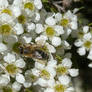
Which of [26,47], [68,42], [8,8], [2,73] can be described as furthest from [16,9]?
[68,42]

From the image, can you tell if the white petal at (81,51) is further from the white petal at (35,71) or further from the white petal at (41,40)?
the white petal at (35,71)

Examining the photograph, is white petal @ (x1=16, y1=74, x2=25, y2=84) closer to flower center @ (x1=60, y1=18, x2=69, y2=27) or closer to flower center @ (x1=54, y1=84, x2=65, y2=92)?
flower center @ (x1=54, y1=84, x2=65, y2=92)

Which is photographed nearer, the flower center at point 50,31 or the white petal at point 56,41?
the white petal at point 56,41

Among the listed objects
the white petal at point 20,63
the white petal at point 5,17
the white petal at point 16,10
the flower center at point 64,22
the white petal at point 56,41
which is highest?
the flower center at point 64,22

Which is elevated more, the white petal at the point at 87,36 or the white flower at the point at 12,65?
the white petal at the point at 87,36

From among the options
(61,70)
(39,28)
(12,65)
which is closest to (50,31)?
(39,28)

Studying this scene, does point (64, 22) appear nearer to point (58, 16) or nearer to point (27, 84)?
point (58, 16)

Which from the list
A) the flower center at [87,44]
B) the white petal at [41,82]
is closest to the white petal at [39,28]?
the white petal at [41,82]
